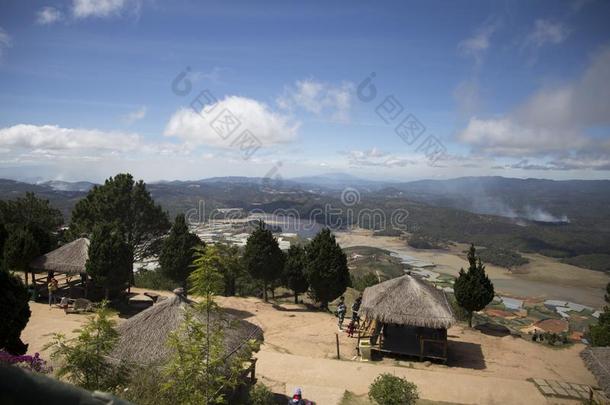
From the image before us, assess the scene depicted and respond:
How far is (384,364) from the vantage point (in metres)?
15.2

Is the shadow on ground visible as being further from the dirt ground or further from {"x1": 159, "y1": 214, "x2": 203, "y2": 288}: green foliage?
{"x1": 159, "y1": 214, "x2": 203, "y2": 288}: green foliage

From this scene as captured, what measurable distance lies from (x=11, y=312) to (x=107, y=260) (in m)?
7.04

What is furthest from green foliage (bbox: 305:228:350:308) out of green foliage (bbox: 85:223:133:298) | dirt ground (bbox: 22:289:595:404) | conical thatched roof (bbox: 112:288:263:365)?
conical thatched roof (bbox: 112:288:263:365)

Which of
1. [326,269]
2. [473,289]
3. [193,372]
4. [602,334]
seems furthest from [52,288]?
[602,334]

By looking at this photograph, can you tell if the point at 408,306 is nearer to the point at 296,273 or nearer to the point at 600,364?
the point at 600,364

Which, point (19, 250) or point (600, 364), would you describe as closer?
point (600, 364)

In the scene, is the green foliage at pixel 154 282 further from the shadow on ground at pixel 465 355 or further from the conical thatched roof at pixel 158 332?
the shadow on ground at pixel 465 355

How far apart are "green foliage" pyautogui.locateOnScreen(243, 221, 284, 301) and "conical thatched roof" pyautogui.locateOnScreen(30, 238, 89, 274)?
8.85 m

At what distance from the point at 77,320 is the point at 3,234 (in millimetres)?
7828

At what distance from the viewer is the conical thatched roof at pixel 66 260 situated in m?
18.6

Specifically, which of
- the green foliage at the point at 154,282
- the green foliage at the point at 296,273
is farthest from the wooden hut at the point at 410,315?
the green foliage at the point at 154,282

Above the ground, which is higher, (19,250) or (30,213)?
(30,213)

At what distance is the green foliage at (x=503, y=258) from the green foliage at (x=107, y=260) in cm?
11034

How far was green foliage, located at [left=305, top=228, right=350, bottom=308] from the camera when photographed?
23.0 metres
